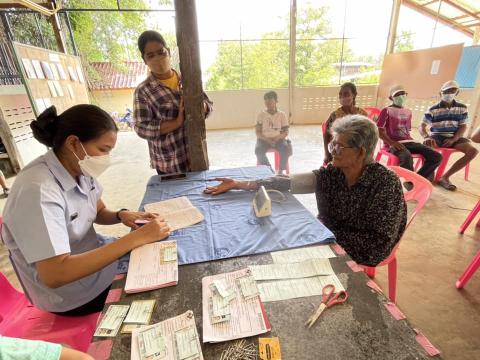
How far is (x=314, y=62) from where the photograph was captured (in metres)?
7.42

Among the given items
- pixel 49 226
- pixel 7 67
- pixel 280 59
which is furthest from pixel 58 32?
pixel 49 226

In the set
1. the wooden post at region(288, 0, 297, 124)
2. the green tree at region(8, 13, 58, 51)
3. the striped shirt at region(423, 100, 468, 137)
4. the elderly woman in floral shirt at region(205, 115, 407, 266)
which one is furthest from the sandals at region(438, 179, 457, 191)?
the green tree at region(8, 13, 58, 51)

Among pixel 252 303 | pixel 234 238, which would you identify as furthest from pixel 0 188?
pixel 252 303

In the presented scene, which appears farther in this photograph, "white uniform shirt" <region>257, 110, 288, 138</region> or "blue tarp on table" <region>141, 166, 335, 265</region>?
"white uniform shirt" <region>257, 110, 288, 138</region>

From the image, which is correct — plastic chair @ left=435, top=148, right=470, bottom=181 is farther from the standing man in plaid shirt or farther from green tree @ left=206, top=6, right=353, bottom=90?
green tree @ left=206, top=6, right=353, bottom=90

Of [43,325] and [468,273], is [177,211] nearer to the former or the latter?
[43,325]

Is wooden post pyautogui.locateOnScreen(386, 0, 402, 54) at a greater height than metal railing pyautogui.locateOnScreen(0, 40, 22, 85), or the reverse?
wooden post pyautogui.locateOnScreen(386, 0, 402, 54)

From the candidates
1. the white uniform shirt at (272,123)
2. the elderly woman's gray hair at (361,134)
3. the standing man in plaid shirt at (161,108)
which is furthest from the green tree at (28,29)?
the elderly woman's gray hair at (361,134)

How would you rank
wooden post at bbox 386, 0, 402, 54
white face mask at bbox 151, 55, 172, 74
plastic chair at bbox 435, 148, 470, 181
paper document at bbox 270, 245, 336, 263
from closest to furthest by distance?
paper document at bbox 270, 245, 336, 263 < white face mask at bbox 151, 55, 172, 74 < plastic chair at bbox 435, 148, 470, 181 < wooden post at bbox 386, 0, 402, 54

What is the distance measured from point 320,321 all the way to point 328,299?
79 millimetres

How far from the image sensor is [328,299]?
781 millimetres

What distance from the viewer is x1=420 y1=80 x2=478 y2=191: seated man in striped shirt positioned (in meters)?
3.26

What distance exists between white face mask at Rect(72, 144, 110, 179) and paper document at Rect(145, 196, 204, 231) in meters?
0.38

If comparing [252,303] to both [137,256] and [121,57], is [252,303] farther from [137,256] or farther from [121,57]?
[121,57]
